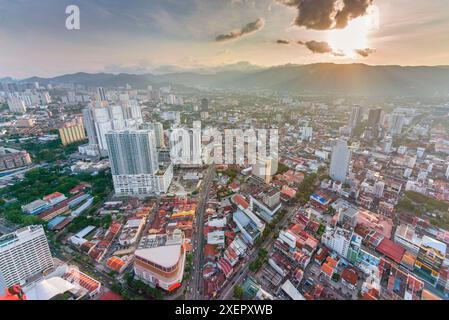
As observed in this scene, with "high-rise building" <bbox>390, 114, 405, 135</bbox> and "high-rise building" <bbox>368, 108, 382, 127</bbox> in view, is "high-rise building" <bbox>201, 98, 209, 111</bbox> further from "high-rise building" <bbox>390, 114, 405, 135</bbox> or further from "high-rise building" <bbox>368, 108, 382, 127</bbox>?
"high-rise building" <bbox>390, 114, 405, 135</bbox>

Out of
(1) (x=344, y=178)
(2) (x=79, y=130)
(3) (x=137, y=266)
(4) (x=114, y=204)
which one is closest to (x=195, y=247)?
(3) (x=137, y=266)

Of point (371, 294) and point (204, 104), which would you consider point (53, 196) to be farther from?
point (204, 104)

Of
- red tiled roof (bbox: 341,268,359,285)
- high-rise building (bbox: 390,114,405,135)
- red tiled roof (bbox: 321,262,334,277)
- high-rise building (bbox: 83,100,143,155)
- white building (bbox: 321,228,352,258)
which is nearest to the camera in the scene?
red tiled roof (bbox: 341,268,359,285)

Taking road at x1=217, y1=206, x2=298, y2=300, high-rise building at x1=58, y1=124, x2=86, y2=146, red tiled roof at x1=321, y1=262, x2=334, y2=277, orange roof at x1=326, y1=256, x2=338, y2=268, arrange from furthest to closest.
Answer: high-rise building at x1=58, y1=124, x2=86, y2=146 < orange roof at x1=326, y1=256, x2=338, y2=268 < red tiled roof at x1=321, y1=262, x2=334, y2=277 < road at x1=217, y1=206, x2=298, y2=300

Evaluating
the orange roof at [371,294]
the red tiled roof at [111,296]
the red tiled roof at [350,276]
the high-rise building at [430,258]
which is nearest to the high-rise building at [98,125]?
the red tiled roof at [111,296]

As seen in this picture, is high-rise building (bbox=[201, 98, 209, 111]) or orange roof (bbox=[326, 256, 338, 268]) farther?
high-rise building (bbox=[201, 98, 209, 111])

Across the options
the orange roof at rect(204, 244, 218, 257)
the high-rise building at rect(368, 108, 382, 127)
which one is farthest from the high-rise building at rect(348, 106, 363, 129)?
the orange roof at rect(204, 244, 218, 257)

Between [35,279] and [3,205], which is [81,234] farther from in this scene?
[3,205]
